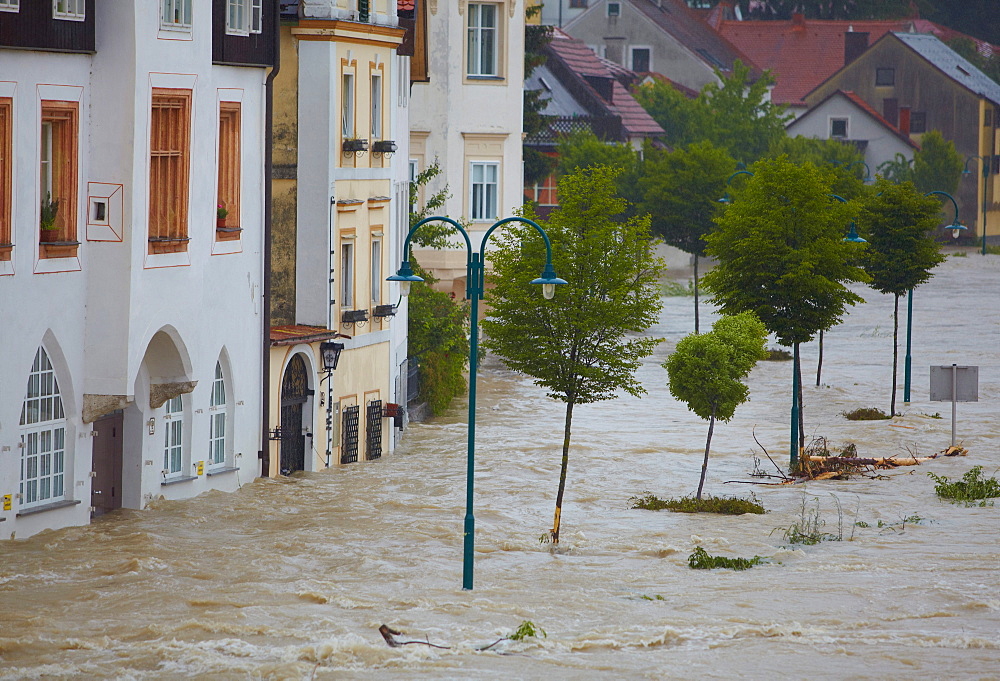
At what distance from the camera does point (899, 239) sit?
129ft

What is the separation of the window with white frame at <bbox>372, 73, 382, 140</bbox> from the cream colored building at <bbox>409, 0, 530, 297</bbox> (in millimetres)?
10913

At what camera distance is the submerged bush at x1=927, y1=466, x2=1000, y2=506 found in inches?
1110

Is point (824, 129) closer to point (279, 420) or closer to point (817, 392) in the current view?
point (817, 392)

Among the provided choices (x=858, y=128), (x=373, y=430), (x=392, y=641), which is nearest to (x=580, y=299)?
(x=392, y=641)

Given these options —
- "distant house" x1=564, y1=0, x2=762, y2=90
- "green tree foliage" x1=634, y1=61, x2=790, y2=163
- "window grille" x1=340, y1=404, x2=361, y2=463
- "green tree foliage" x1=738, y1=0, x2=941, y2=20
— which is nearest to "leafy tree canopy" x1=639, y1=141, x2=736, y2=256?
"window grille" x1=340, y1=404, x2=361, y2=463

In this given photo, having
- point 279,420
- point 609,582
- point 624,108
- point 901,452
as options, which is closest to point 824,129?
point 624,108

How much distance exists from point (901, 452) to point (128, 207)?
1868cm

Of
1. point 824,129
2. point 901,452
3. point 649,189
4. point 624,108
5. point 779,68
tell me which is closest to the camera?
point 901,452

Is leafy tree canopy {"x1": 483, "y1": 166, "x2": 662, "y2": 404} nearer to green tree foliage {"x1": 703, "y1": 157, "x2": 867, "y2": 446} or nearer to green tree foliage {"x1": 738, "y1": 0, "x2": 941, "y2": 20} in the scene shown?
green tree foliage {"x1": 703, "y1": 157, "x2": 867, "y2": 446}

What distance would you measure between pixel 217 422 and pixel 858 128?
76029 millimetres

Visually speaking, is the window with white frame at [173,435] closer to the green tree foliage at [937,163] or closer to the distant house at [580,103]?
the distant house at [580,103]

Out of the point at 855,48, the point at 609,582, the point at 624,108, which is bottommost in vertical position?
the point at 609,582

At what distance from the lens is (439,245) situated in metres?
41.7

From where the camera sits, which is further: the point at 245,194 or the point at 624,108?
the point at 624,108
